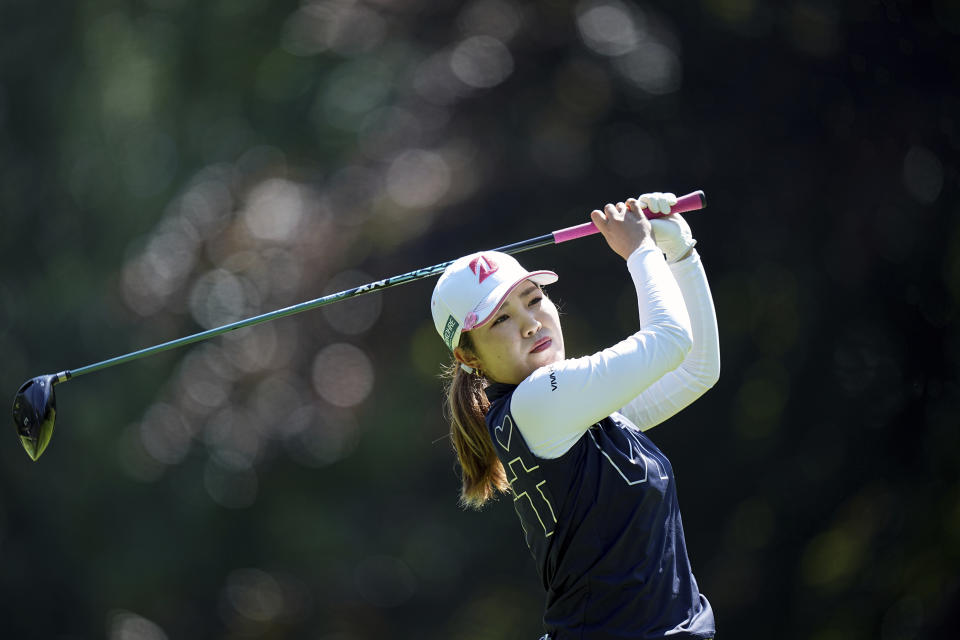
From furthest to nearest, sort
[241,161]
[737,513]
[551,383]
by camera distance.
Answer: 1. [241,161]
2. [737,513]
3. [551,383]

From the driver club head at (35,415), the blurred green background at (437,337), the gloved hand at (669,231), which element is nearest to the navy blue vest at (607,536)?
the gloved hand at (669,231)

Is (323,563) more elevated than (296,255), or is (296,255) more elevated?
(296,255)

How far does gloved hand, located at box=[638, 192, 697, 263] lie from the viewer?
6.10 feet

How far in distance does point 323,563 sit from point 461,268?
2.17m

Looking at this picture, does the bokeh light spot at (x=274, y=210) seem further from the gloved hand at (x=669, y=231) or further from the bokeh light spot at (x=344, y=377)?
the gloved hand at (x=669, y=231)

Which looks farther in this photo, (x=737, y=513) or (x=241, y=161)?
(x=241, y=161)

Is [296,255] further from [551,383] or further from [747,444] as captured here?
[551,383]

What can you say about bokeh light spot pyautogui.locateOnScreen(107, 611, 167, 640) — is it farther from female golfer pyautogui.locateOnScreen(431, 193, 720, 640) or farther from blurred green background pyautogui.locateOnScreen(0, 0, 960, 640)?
female golfer pyautogui.locateOnScreen(431, 193, 720, 640)

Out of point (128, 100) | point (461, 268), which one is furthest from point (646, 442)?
point (128, 100)

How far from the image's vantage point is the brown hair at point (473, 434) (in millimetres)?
1881

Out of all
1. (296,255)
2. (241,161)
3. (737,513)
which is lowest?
(737,513)

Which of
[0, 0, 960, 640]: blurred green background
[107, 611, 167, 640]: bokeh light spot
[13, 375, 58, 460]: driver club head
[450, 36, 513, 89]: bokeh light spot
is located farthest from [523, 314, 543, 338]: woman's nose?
[107, 611, 167, 640]: bokeh light spot

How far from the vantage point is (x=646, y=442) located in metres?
1.79

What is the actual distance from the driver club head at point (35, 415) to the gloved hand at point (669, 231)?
60.5 inches
